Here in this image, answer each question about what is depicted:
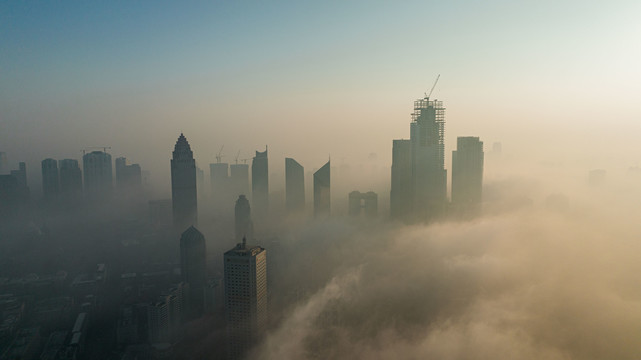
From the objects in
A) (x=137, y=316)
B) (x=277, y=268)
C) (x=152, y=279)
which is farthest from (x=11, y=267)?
(x=277, y=268)

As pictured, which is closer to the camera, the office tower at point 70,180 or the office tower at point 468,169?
the office tower at point 468,169

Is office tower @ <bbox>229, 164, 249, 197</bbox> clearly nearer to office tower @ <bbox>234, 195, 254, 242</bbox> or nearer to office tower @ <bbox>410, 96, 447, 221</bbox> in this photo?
office tower @ <bbox>234, 195, 254, 242</bbox>

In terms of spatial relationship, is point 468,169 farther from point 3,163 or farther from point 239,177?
point 3,163

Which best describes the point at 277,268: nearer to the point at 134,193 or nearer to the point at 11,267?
the point at 11,267

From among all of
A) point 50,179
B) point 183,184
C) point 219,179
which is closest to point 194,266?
point 183,184

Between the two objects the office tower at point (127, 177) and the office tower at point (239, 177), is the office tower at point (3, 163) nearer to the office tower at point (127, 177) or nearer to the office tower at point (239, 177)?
the office tower at point (127, 177)

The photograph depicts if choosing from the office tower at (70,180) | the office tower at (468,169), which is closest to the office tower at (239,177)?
the office tower at (70,180)

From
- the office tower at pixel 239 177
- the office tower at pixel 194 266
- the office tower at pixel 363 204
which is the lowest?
the office tower at pixel 194 266
